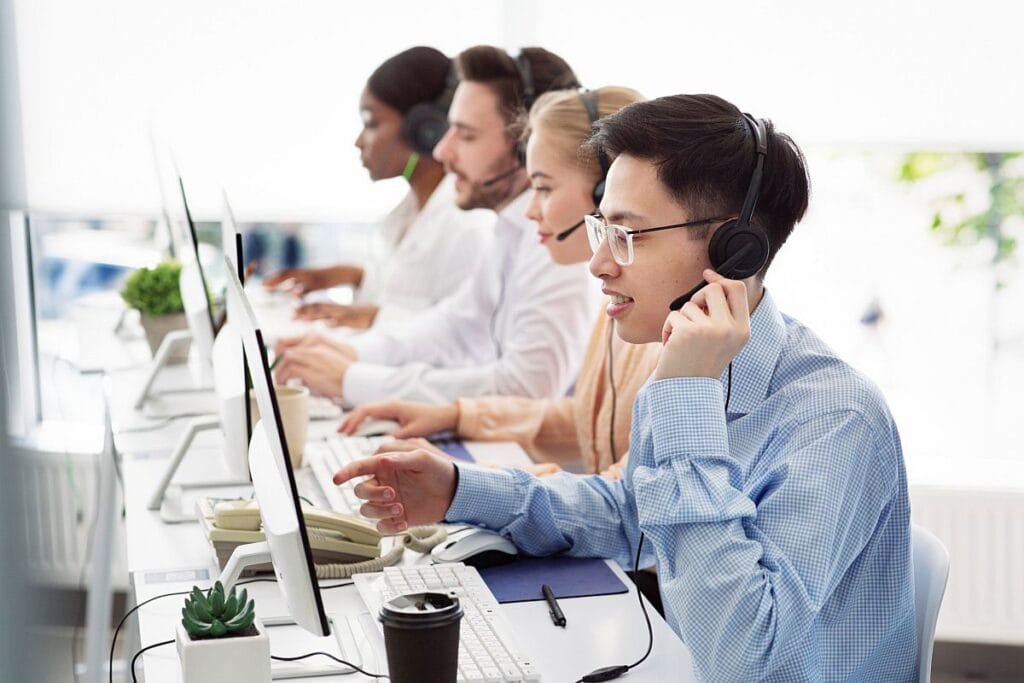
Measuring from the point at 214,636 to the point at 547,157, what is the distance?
108 centimetres

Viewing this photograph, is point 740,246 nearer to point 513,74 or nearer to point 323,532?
point 323,532

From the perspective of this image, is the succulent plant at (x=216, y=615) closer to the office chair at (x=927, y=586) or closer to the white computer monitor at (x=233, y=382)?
the white computer monitor at (x=233, y=382)

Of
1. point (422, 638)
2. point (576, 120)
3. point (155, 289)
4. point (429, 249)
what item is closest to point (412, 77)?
point (429, 249)

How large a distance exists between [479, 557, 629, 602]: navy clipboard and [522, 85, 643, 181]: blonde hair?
67cm

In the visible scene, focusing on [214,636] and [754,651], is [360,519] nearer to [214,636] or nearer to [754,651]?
[214,636]

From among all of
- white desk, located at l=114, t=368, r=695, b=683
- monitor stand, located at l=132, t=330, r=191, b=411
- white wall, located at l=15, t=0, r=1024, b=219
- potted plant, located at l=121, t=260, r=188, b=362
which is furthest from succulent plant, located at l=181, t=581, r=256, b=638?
white wall, located at l=15, t=0, r=1024, b=219

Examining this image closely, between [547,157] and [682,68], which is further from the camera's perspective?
[682,68]

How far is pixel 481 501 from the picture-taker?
1469 mm

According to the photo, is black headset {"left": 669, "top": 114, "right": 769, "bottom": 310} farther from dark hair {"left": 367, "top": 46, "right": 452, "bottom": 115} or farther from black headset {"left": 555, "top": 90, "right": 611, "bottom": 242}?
dark hair {"left": 367, "top": 46, "right": 452, "bottom": 115}

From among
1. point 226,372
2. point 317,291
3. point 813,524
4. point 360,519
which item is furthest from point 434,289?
point 813,524

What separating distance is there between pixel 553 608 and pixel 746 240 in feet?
1.48

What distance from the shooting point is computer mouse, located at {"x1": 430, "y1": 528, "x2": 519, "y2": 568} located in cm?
145

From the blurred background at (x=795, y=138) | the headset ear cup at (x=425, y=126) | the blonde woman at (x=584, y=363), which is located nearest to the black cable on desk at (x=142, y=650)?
the blonde woman at (x=584, y=363)

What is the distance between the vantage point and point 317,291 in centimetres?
368
